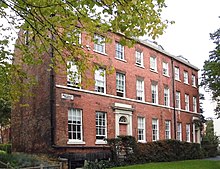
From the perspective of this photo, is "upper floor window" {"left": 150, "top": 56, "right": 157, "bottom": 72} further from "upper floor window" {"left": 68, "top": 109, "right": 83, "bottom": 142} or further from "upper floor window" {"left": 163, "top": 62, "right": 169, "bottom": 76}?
"upper floor window" {"left": 68, "top": 109, "right": 83, "bottom": 142}

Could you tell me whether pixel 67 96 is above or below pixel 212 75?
below

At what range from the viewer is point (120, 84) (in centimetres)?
2667

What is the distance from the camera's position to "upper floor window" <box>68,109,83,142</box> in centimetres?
2181

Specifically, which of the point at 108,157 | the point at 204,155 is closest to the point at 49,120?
the point at 108,157

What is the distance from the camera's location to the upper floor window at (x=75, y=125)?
21.8 m

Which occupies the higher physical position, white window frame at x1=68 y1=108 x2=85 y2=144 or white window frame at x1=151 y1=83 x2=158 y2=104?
white window frame at x1=151 y1=83 x2=158 y2=104

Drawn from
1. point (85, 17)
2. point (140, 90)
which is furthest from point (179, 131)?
point (85, 17)

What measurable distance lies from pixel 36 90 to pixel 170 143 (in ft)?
37.1

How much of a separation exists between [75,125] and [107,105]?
11.5ft

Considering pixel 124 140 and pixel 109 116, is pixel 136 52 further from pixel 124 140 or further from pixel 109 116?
pixel 124 140

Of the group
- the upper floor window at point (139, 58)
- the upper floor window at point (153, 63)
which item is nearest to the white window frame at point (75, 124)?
the upper floor window at point (139, 58)

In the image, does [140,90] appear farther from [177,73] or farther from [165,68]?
[177,73]

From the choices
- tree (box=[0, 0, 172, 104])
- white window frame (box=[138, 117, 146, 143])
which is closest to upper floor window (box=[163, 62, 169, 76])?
white window frame (box=[138, 117, 146, 143])

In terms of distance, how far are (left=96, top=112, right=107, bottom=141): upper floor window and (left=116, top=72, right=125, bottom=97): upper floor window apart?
2658 millimetres
